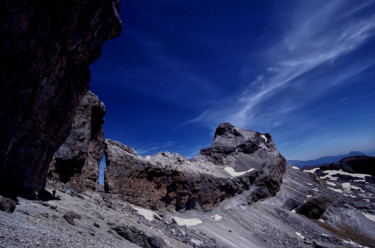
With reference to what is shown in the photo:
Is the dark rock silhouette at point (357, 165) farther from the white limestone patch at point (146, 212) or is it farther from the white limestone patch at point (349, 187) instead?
the white limestone patch at point (146, 212)

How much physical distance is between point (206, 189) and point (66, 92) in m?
30.7

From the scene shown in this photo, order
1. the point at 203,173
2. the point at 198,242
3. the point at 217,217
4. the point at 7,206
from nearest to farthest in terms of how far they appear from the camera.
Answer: the point at 7,206 → the point at 198,242 → the point at 217,217 → the point at 203,173

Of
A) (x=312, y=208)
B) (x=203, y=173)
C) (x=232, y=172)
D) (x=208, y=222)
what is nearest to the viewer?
(x=208, y=222)

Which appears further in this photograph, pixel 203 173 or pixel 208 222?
pixel 203 173

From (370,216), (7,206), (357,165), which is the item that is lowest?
(370,216)

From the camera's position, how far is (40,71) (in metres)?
12.1

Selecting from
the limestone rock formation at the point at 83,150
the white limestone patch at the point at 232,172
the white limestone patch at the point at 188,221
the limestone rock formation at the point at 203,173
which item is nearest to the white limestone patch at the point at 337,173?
the limestone rock formation at the point at 203,173

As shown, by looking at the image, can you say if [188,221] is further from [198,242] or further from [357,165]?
[357,165]

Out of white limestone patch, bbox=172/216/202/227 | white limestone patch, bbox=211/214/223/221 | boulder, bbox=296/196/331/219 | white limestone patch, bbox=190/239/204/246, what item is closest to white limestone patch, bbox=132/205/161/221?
white limestone patch, bbox=172/216/202/227

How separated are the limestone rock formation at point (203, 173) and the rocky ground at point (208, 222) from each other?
65.7 inches

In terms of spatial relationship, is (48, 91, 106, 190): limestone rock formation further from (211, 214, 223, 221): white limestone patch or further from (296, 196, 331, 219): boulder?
(296, 196, 331, 219): boulder

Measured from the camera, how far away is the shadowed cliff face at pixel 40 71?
10477mm

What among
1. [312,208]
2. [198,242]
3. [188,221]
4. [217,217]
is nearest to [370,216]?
[312,208]

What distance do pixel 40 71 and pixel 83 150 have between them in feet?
41.6
